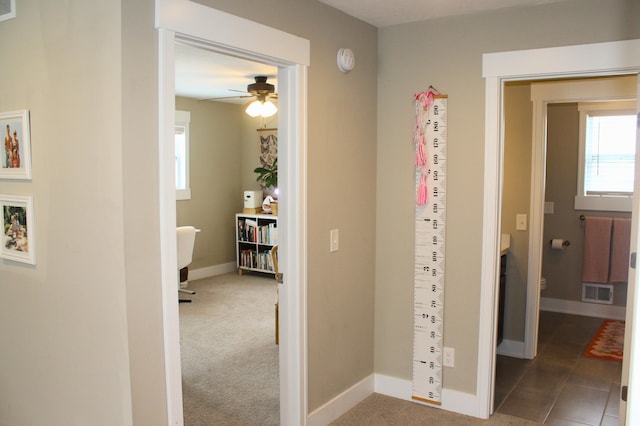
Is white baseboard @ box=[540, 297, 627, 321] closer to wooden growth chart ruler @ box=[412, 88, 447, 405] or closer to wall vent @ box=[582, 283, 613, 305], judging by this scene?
wall vent @ box=[582, 283, 613, 305]

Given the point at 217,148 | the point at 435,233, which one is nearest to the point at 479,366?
the point at 435,233

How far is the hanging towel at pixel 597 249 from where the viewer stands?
5.47m

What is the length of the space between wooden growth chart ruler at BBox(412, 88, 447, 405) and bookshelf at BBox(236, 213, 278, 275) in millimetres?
3805

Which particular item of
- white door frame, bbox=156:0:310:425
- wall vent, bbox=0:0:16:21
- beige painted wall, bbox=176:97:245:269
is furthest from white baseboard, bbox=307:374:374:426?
beige painted wall, bbox=176:97:245:269

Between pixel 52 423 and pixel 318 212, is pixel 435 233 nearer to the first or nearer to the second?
pixel 318 212

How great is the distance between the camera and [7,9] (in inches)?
96.2

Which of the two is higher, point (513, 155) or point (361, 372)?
point (513, 155)

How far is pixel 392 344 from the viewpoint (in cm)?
356

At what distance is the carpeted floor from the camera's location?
3332 millimetres

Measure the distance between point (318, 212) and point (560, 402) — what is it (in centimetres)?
206

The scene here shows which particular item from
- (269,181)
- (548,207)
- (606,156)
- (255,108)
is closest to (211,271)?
(269,181)

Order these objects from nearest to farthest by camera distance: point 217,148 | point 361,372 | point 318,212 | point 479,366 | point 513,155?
point 318,212 < point 479,366 < point 361,372 < point 513,155 < point 217,148

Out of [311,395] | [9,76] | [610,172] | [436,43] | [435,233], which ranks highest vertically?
[436,43]

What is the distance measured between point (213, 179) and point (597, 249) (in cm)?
475
